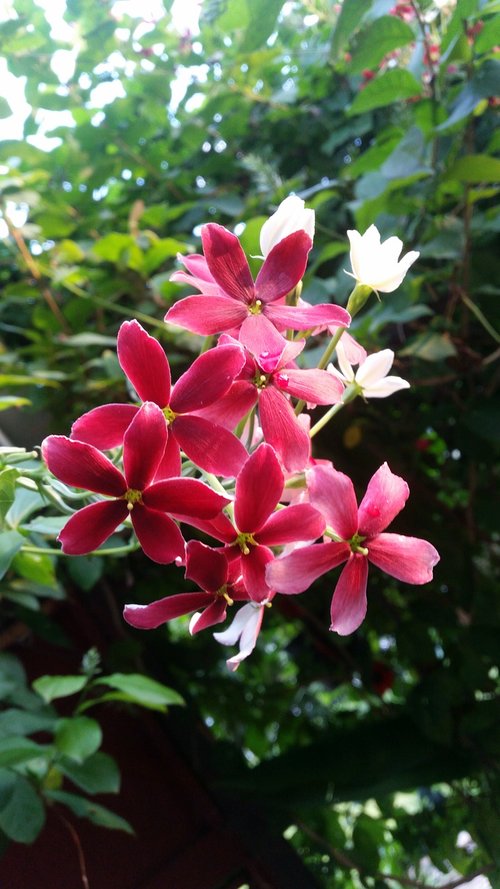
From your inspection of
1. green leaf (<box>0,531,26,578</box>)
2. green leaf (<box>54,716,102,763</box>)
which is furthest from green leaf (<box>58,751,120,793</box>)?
green leaf (<box>0,531,26,578</box>)

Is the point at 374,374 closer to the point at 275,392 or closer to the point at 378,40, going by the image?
the point at 275,392

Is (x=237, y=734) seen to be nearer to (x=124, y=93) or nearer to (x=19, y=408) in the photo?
(x=19, y=408)

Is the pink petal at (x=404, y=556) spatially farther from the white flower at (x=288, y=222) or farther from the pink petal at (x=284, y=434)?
the white flower at (x=288, y=222)

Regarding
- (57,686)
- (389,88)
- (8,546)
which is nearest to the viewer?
(8,546)

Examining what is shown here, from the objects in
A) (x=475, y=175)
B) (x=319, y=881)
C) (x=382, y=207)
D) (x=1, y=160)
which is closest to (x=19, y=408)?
(x=1, y=160)

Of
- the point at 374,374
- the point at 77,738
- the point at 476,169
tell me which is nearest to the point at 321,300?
the point at 476,169
